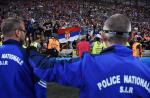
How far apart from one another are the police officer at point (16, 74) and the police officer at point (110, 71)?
38.0 inches

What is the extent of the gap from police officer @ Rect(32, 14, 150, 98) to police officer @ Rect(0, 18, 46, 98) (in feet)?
3.16

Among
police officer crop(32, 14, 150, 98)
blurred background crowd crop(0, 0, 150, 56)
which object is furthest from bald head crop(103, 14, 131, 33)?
blurred background crowd crop(0, 0, 150, 56)

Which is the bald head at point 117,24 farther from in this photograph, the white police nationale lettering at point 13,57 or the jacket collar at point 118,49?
the white police nationale lettering at point 13,57

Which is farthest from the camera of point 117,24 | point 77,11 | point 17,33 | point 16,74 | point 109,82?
point 77,11

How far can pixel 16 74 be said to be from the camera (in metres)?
4.76

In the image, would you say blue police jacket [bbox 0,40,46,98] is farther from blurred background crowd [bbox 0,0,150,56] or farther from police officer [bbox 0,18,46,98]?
blurred background crowd [bbox 0,0,150,56]

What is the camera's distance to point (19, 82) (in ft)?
15.6

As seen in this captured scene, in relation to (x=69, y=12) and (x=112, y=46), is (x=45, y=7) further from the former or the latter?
(x=112, y=46)

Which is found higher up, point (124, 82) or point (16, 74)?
point (124, 82)

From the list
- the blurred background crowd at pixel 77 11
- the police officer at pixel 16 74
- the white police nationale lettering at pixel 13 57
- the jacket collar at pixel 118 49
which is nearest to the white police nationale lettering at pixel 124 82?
the jacket collar at pixel 118 49

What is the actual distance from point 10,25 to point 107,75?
4.76 ft

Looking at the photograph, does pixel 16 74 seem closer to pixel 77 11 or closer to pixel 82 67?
pixel 82 67

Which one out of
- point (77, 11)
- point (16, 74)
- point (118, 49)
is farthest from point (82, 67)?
point (77, 11)

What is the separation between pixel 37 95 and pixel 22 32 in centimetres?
65
